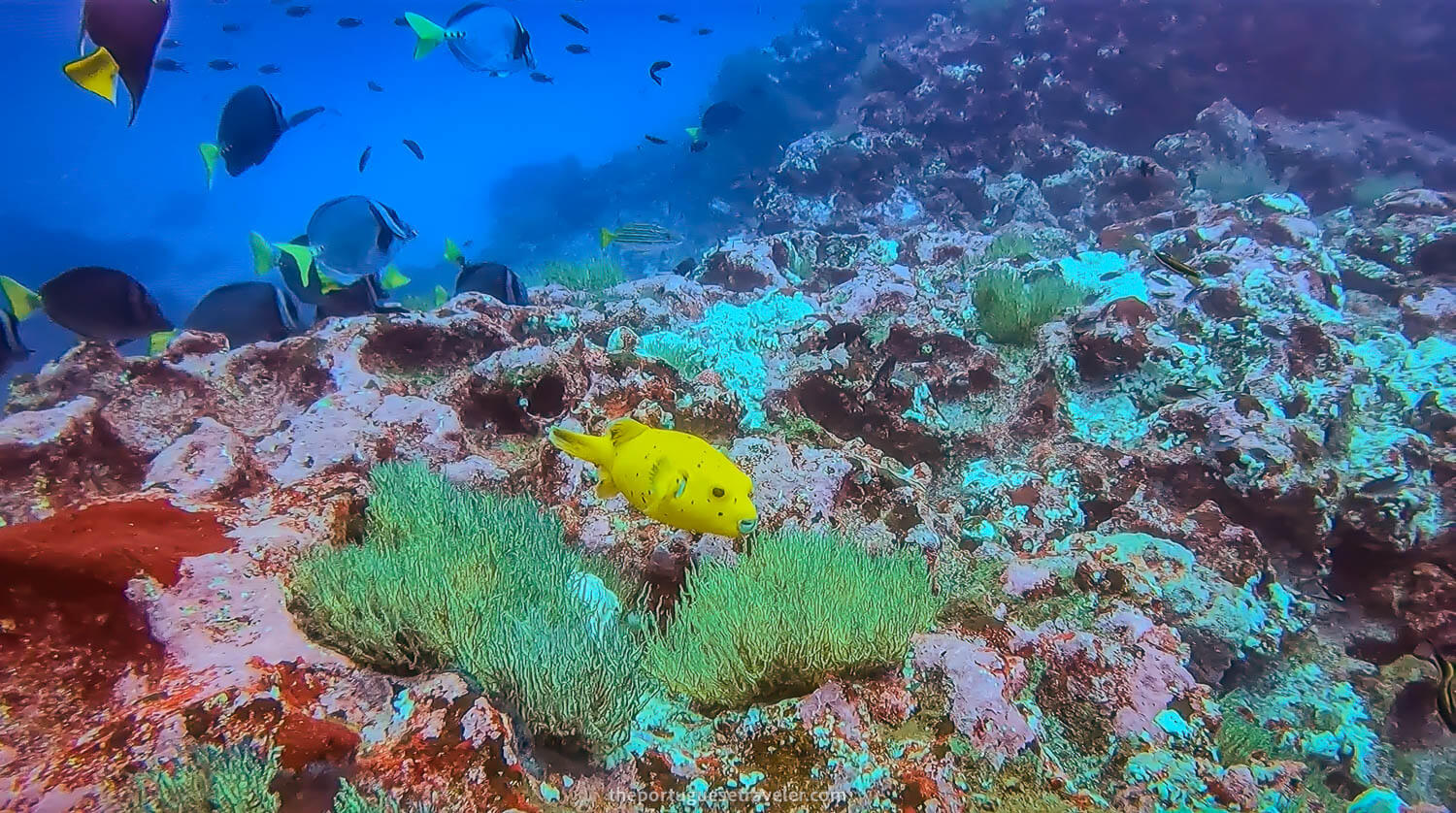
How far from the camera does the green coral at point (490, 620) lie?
2.30 m

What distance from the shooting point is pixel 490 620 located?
2.49 meters

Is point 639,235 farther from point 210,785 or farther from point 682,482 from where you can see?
point 210,785

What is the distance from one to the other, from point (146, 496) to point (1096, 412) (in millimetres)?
6588

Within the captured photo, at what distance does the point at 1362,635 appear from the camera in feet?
14.2

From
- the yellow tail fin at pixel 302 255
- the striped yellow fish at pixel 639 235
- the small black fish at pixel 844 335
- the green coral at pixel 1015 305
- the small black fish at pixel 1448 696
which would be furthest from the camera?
the striped yellow fish at pixel 639 235

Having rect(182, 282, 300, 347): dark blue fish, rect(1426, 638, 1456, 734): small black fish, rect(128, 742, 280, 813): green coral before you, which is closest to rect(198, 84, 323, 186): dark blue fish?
rect(182, 282, 300, 347): dark blue fish

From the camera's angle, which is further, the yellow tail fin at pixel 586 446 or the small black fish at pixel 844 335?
the small black fish at pixel 844 335

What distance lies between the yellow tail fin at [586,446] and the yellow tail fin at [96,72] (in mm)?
2262

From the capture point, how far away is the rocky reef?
7.09ft

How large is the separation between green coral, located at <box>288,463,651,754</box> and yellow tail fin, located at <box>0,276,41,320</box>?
3.88 m

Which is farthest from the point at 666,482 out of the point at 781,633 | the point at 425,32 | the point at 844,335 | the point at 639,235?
the point at 639,235

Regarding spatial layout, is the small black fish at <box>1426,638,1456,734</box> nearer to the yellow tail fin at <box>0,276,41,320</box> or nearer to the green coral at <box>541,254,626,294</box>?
the yellow tail fin at <box>0,276,41,320</box>

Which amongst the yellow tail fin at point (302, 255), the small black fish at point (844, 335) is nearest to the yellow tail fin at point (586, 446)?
the small black fish at point (844, 335)

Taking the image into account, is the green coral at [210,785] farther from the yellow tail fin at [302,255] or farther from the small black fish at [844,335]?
the small black fish at [844,335]
